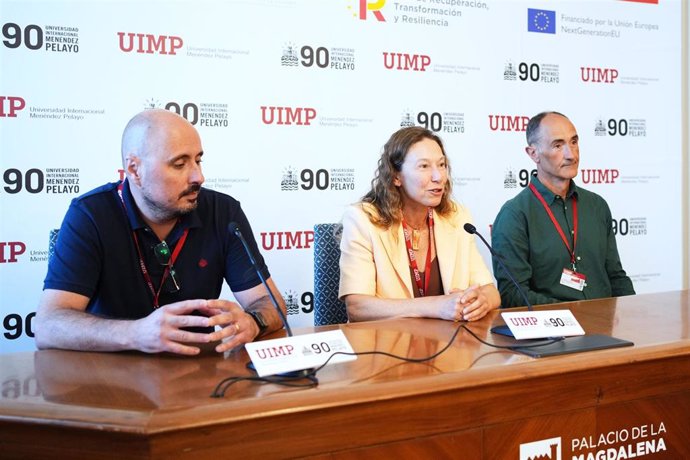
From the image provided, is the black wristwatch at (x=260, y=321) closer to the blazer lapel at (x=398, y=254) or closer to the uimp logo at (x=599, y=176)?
the blazer lapel at (x=398, y=254)

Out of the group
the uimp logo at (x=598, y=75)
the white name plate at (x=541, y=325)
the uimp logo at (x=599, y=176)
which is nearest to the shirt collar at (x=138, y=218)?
the white name plate at (x=541, y=325)

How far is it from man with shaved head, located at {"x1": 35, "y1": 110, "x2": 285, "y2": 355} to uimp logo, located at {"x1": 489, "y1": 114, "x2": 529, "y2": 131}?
2.22 m

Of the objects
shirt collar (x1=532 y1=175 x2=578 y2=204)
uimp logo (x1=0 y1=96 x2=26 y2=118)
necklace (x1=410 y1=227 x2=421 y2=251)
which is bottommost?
necklace (x1=410 y1=227 x2=421 y2=251)

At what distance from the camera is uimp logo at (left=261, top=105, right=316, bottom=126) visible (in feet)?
11.1

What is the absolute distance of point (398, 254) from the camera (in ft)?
7.70

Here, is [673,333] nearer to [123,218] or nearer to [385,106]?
[123,218]

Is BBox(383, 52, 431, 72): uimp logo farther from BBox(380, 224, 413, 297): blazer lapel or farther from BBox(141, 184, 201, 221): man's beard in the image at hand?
BBox(141, 184, 201, 221): man's beard

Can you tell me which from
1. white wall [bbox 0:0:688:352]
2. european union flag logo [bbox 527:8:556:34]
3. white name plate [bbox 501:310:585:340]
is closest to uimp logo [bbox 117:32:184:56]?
white wall [bbox 0:0:688:352]

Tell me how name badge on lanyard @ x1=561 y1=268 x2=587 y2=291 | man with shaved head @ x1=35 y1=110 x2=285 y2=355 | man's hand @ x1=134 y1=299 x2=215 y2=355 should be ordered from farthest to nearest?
name badge on lanyard @ x1=561 y1=268 x2=587 y2=291
man with shaved head @ x1=35 y1=110 x2=285 y2=355
man's hand @ x1=134 y1=299 x2=215 y2=355

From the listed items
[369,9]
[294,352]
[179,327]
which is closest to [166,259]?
[179,327]

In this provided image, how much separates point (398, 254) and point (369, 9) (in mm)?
1801

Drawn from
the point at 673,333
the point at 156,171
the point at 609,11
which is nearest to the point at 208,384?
the point at 156,171

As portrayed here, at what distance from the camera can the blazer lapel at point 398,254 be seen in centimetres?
233

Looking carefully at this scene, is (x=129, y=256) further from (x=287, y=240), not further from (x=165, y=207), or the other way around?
(x=287, y=240)
